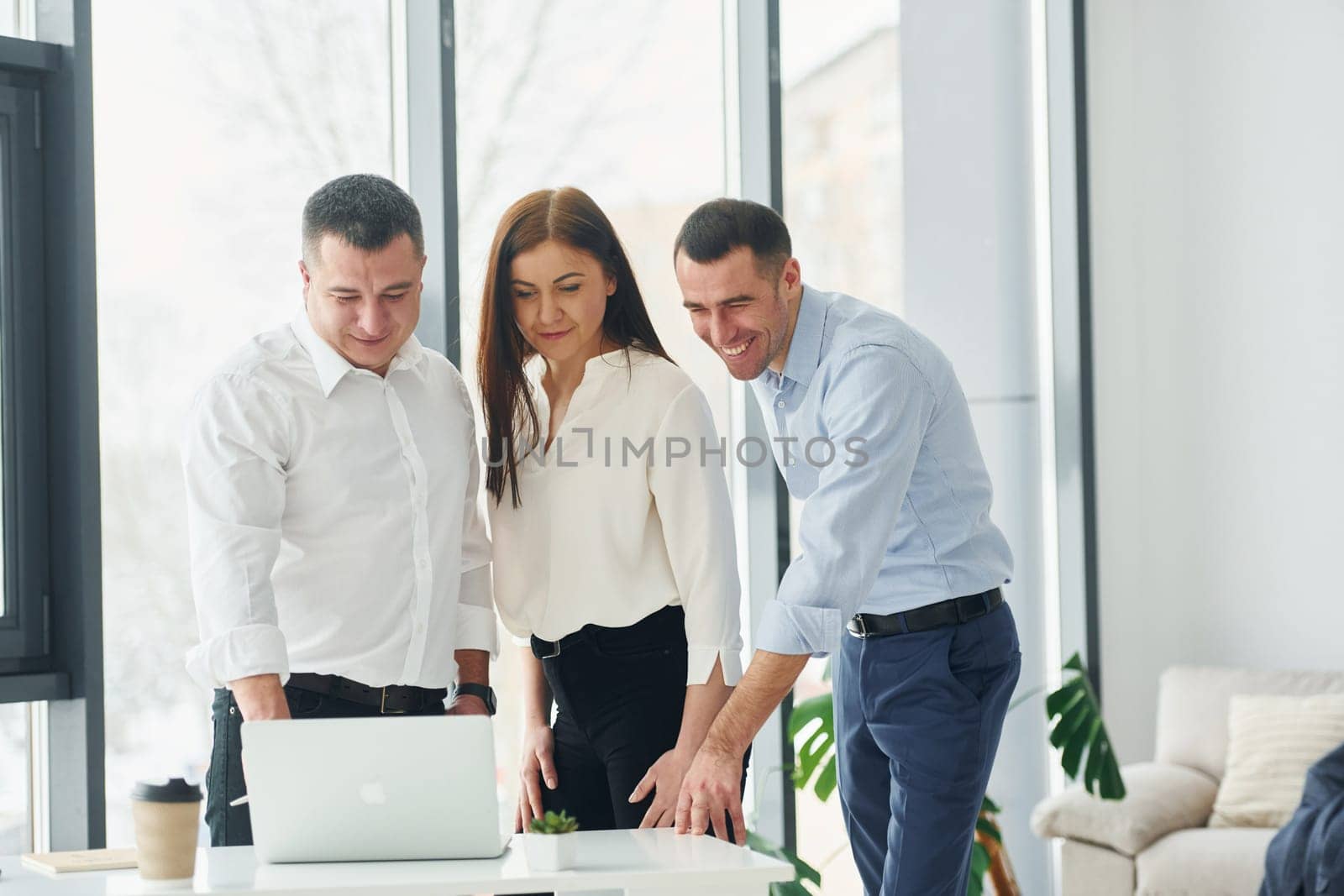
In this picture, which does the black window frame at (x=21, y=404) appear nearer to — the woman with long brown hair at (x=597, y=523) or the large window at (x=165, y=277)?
the large window at (x=165, y=277)

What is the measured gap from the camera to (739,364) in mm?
2328

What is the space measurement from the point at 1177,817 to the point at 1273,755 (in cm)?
34

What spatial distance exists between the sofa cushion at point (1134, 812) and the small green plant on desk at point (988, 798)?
57 millimetres

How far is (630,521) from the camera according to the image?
6.92 feet

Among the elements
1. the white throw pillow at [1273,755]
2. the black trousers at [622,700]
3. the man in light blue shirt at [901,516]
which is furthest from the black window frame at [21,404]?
the white throw pillow at [1273,755]

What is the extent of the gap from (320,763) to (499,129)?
2148 millimetres

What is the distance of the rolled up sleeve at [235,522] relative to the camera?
73.3 inches

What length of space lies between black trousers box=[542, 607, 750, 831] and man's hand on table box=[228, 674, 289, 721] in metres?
0.45

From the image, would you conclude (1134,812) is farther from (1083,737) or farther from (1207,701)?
(1207,701)

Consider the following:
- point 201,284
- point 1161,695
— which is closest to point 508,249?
point 201,284

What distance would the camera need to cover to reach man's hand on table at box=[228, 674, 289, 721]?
1851 millimetres

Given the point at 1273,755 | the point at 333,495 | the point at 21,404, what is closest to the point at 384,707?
the point at 333,495

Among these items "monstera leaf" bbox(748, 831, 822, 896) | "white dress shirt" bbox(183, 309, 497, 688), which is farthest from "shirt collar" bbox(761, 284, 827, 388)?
"monstera leaf" bbox(748, 831, 822, 896)

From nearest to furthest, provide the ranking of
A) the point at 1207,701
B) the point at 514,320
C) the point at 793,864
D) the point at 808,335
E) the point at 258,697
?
1. the point at 258,697
2. the point at 514,320
3. the point at 808,335
4. the point at 793,864
5. the point at 1207,701
